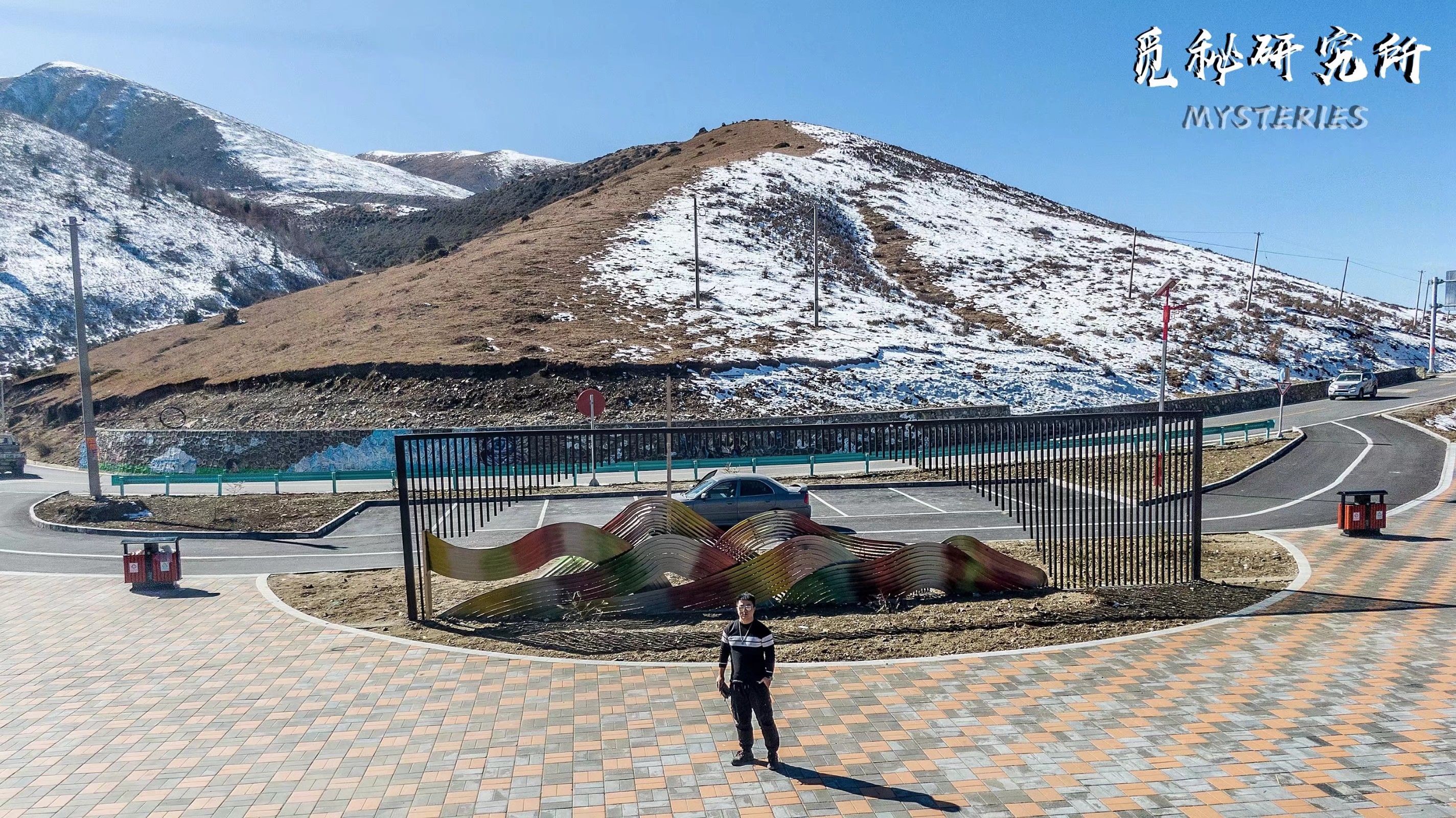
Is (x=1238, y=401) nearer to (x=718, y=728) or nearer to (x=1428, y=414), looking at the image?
(x=1428, y=414)

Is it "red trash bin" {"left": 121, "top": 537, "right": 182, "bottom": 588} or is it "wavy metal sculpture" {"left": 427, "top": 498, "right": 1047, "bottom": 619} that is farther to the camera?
"red trash bin" {"left": 121, "top": 537, "right": 182, "bottom": 588}

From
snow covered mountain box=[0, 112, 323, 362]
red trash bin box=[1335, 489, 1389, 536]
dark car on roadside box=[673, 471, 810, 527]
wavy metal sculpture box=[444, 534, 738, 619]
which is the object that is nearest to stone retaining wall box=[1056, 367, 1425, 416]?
red trash bin box=[1335, 489, 1389, 536]

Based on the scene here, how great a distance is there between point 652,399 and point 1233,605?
27.1 metres

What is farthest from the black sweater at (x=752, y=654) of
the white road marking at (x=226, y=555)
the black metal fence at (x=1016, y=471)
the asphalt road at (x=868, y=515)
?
the white road marking at (x=226, y=555)

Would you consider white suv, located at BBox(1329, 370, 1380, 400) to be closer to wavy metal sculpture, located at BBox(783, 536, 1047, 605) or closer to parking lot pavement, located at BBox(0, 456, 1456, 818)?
parking lot pavement, located at BBox(0, 456, 1456, 818)

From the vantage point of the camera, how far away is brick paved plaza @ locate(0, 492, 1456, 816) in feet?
22.3

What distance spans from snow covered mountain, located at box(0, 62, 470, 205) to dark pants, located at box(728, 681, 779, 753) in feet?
447

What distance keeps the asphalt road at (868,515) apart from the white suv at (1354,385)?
18197mm

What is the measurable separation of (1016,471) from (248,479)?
23193 millimetres

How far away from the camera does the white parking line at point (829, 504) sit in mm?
21453

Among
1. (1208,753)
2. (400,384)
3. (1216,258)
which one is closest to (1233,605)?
(1208,753)

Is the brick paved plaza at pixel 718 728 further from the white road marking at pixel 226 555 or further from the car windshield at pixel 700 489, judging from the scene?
the car windshield at pixel 700 489

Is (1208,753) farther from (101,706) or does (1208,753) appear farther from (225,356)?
(225,356)

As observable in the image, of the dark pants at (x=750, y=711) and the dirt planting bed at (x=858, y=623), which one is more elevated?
the dark pants at (x=750, y=711)
